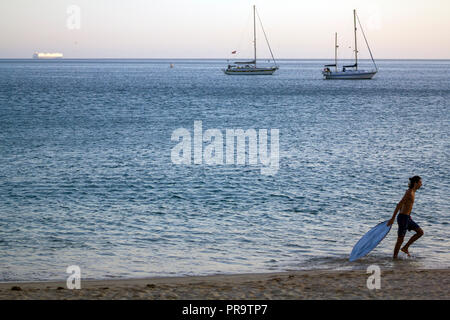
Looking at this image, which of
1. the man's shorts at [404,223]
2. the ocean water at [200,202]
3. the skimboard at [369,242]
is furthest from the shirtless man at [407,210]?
the ocean water at [200,202]

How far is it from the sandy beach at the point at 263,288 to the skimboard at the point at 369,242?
54.2 inches

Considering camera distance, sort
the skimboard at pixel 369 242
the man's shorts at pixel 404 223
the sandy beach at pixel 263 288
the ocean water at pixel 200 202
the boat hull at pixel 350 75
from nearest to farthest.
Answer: the sandy beach at pixel 263 288 → the man's shorts at pixel 404 223 → the skimboard at pixel 369 242 → the ocean water at pixel 200 202 → the boat hull at pixel 350 75

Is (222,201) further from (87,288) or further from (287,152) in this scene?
(287,152)

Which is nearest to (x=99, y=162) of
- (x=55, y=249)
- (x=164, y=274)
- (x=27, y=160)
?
(x=27, y=160)

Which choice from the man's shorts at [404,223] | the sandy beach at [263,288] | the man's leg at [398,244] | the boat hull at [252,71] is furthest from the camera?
the boat hull at [252,71]

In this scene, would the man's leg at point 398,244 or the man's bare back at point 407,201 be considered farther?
the man's leg at point 398,244

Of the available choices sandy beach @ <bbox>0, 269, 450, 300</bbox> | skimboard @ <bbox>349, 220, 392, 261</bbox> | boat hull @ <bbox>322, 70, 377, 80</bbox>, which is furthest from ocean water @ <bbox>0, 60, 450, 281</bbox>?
boat hull @ <bbox>322, 70, 377, 80</bbox>

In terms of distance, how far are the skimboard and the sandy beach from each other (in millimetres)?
1376

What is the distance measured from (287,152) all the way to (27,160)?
13827mm

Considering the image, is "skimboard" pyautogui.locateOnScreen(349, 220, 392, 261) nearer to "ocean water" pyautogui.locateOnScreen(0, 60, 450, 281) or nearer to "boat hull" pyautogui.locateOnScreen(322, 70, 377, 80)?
"ocean water" pyautogui.locateOnScreen(0, 60, 450, 281)

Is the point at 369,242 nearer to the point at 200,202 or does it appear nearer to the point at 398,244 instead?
Answer: the point at 398,244

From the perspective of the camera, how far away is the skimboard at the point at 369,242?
44.5 feet

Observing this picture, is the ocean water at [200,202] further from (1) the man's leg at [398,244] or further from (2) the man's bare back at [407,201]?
(2) the man's bare back at [407,201]

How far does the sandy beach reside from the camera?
10.1m
